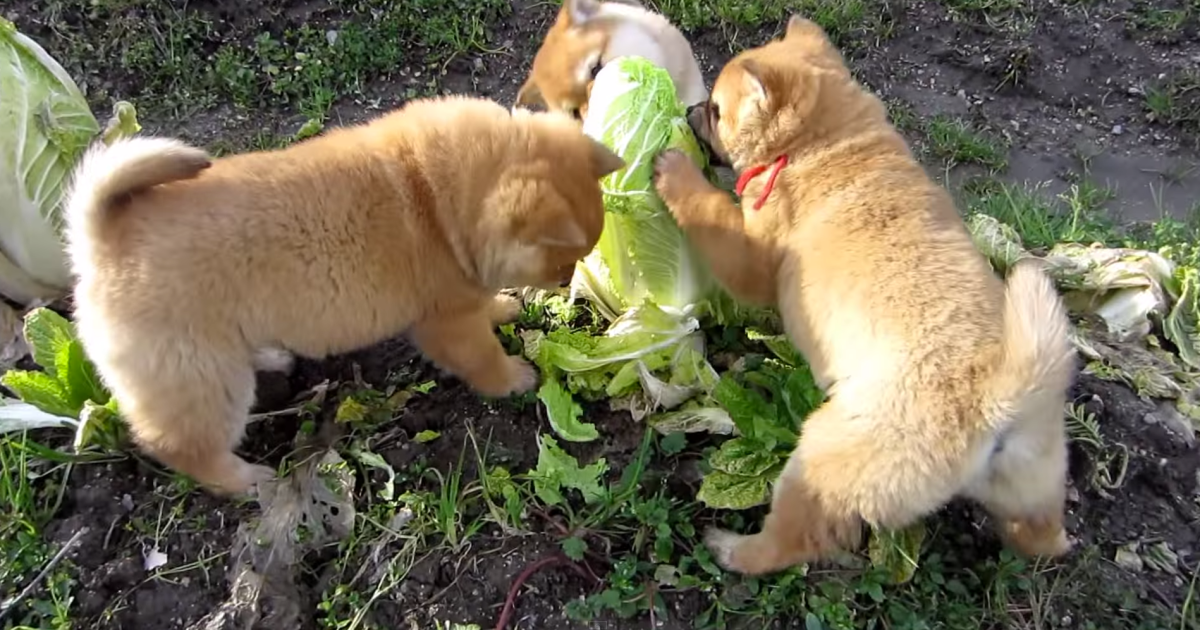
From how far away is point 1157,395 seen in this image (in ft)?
13.5

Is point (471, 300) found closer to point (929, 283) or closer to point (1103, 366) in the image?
point (929, 283)

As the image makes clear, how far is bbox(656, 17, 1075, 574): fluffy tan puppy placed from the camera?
10.1ft

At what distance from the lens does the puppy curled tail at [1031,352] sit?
2.94 meters

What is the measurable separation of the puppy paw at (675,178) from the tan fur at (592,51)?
72 cm

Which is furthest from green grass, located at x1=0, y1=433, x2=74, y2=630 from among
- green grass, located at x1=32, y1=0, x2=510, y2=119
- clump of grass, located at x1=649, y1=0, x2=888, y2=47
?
clump of grass, located at x1=649, y1=0, x2=888, y2=47

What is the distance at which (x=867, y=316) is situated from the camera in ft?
11.3

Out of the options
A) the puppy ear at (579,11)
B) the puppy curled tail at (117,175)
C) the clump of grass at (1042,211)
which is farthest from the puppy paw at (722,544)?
the puppy ear at (579,11)

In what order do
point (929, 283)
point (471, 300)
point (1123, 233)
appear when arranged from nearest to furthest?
point (929, 283) < point (471, 300) < point (1123, 233)

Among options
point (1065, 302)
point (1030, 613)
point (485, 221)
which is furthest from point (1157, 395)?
point (485, 221)

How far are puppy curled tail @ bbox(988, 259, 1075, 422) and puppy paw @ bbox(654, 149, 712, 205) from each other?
1.46 meters

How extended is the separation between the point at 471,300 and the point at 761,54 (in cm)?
178

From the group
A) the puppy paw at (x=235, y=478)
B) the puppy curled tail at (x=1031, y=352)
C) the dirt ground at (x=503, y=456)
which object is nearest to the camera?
the puppy curled tail at (x=1031, y=352)

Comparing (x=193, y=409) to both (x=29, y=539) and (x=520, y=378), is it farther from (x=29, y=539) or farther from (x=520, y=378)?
(x=520, y=378)

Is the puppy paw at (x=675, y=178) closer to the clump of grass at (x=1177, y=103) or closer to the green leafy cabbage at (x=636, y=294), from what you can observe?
the green leafy cabbage at (x=636, y=294)
